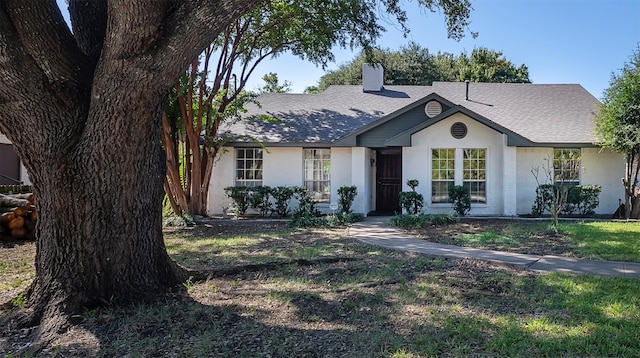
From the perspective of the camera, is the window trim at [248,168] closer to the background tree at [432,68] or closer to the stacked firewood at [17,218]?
the stacked firewood at [17,218]

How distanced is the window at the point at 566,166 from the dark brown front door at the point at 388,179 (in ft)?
16.6

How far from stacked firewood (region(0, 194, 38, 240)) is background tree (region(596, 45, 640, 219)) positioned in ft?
51.4

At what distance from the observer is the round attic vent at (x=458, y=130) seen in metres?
13.1

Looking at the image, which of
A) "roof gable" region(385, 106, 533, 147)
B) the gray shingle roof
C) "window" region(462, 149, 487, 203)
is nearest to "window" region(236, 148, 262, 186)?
the gray shingle roof

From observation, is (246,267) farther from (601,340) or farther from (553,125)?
Result: (553,125)

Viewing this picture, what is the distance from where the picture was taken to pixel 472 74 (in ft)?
113

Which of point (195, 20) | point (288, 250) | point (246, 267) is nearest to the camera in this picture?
point (195, 20)

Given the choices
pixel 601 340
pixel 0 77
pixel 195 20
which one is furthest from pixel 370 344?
pixel 0 77

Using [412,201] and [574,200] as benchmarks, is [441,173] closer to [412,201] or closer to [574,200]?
[412,201]

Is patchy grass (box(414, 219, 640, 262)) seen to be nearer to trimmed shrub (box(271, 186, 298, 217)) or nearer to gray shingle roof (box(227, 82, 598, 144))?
gray shingle roof (box(227, 82, 598, 144))

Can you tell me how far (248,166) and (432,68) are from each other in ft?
83.1

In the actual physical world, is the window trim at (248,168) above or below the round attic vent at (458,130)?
below

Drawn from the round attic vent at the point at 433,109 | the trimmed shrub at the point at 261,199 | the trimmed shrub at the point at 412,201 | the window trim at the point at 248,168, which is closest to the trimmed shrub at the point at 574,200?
the trimmed shrub at the point at 412,201

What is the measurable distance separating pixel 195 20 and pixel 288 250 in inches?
194
